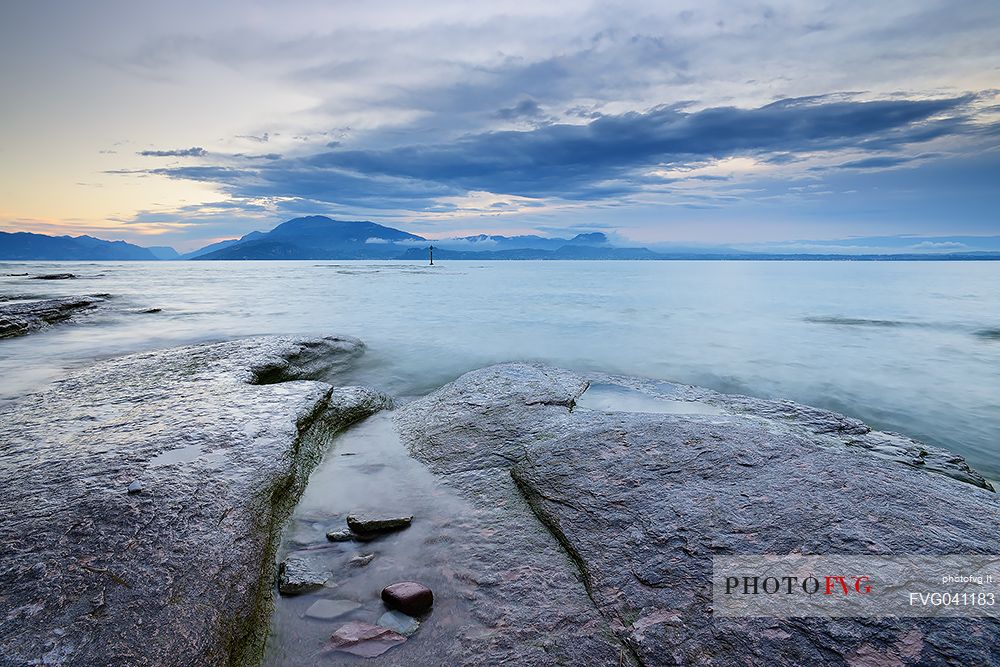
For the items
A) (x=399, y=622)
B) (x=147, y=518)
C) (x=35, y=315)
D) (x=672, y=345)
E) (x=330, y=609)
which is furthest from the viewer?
(x=672, y=345)

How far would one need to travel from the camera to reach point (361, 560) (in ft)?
10.7

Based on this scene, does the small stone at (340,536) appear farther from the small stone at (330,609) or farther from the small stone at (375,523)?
the small stone at (330,609)

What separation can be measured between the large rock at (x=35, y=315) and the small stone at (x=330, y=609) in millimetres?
13555

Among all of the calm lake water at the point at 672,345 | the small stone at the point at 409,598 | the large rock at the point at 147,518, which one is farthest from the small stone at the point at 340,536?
the calm lake water at the point at 672,345

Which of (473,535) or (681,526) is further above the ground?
(681,526)

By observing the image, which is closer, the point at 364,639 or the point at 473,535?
the point at 364,639

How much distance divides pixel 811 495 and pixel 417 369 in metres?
7.65

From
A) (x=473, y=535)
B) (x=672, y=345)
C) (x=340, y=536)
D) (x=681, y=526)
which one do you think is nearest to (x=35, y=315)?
A: (x=340, y=536)

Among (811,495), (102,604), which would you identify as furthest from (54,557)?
(811,495)

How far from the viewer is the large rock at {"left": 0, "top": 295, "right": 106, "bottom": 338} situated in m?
11.9

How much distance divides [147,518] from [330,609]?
4.23ft

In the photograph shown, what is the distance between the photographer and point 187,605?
2.47 meters

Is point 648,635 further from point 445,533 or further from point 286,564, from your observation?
point 286,564

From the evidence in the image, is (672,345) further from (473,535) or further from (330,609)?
(330,609)
